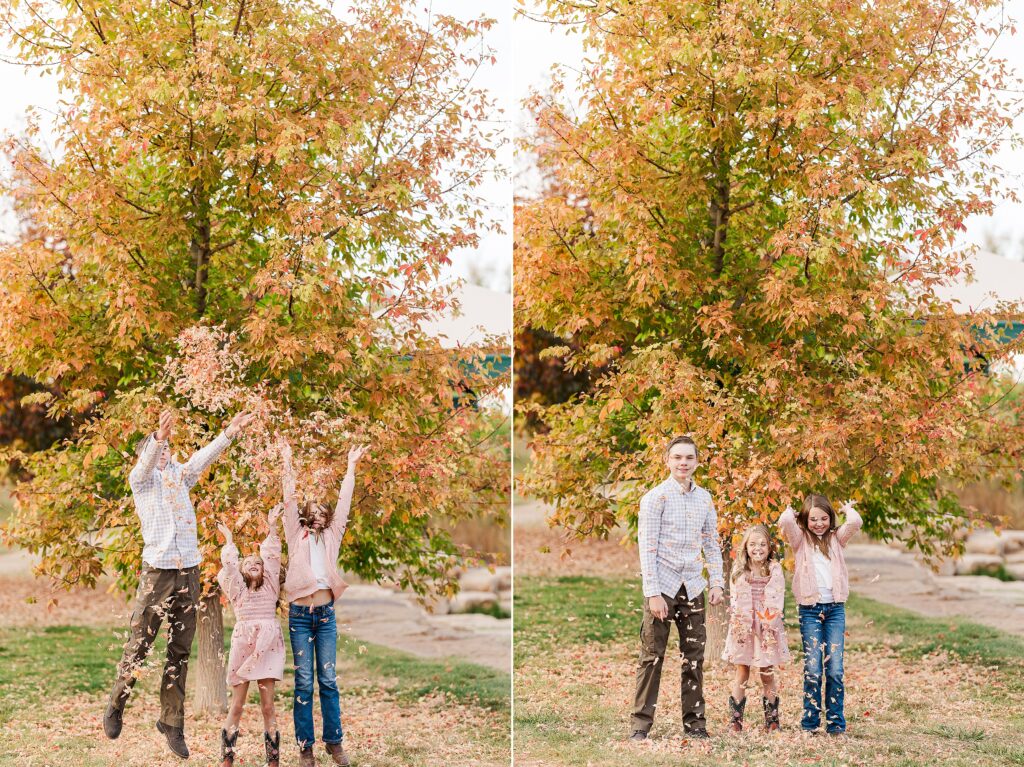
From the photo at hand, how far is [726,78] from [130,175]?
11.1 ft

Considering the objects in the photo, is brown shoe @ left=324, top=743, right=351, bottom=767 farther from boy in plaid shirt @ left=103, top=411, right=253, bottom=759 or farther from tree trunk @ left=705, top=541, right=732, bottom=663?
tree trunk @ left=705, top=541, right=732, bottom=663

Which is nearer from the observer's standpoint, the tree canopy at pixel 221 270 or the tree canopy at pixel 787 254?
the tree canopy at pixel 221 270

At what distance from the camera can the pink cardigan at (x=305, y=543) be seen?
19.5 ft

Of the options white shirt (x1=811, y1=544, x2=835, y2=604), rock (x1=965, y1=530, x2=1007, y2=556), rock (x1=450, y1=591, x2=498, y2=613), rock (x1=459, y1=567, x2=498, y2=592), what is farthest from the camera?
rock (x1=450, y1=591, x2=498, y2=613)

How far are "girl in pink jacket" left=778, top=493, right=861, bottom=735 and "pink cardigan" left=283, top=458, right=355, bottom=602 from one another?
236cm

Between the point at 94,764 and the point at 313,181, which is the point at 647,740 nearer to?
the point at 94,764

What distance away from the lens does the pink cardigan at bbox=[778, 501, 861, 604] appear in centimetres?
619

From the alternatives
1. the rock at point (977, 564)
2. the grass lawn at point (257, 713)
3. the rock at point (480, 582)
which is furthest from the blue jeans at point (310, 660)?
the rock at point (977, 564)

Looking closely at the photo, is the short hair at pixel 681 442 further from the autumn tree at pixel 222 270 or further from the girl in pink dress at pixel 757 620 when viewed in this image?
the autumn tree at pixel 222 270

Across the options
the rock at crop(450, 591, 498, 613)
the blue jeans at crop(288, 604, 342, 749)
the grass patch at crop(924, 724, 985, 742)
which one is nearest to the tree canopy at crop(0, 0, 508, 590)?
the blue jeans at crop(288, 604, 342, 749)

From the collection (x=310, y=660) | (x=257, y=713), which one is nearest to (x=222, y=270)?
(x=310, y=660)

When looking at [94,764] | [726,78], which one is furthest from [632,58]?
[94,764]

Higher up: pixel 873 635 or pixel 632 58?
pixel 632 58

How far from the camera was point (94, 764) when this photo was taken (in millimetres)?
6090
